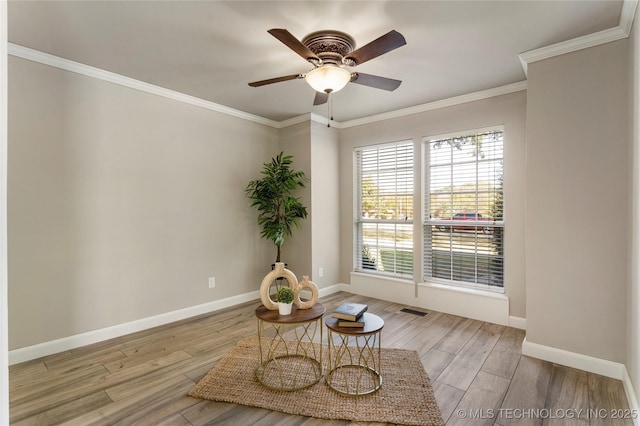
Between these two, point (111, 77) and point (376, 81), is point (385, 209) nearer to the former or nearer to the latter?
point (376, 81)

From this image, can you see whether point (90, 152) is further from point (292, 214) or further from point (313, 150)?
point (313, 150)

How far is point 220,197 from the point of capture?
161 inches

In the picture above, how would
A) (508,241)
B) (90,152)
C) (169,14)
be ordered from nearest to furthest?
(169,14), (90,152), (508,241)

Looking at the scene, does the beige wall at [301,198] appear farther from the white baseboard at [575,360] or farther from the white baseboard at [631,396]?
the white baseboard at [631,396]

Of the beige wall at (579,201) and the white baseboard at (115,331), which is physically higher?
the beige wall at (579,201)

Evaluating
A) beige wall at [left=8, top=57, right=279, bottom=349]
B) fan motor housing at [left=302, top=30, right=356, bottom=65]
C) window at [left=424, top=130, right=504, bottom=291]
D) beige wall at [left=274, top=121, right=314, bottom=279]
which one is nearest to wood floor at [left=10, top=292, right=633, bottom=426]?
beige wall at [left=8, top=57, right=279, bottom=349]

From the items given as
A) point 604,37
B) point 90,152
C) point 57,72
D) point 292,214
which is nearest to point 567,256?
point 604,37

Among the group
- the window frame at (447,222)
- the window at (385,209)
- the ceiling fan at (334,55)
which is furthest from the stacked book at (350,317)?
the window at (385,209)

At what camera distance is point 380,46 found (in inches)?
78.7

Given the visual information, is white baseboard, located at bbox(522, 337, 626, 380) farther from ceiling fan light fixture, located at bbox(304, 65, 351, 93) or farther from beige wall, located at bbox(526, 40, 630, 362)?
ceiling fan light fixture, located at bbox(304, 65, 351, 93)

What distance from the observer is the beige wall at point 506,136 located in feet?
11.1

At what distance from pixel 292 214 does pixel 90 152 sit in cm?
229

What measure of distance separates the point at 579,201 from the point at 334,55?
7.36ft

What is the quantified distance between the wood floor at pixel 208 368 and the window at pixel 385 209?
4.27 feet
